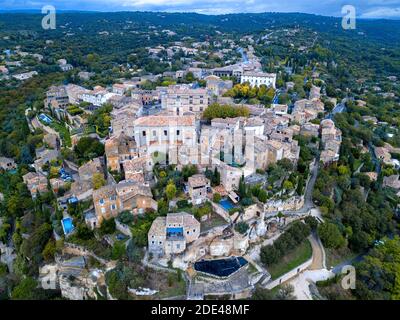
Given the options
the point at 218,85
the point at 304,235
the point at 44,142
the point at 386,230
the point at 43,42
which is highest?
the point at 43,42

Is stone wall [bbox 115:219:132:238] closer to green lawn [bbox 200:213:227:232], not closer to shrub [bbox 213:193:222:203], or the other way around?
green lawn [bbox 200:213:227:232]

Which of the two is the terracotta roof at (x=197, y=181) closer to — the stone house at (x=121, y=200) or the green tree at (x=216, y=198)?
the green tree at (x=216, y=198)

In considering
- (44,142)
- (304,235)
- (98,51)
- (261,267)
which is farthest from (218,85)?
(98,51)

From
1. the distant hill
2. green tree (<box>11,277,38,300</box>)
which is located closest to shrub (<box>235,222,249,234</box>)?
green tree (<box>11,277,38,300</box>)

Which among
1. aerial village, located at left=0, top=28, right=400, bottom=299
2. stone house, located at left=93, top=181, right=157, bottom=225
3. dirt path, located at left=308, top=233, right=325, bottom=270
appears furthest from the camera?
dirt path, located at left=308, top=233, right=325, bottom=270

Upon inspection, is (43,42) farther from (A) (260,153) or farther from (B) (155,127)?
(A) (260,153)

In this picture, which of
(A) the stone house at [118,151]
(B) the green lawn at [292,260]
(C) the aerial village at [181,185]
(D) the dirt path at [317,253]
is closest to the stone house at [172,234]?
(C) the aerial village at [181,185]
